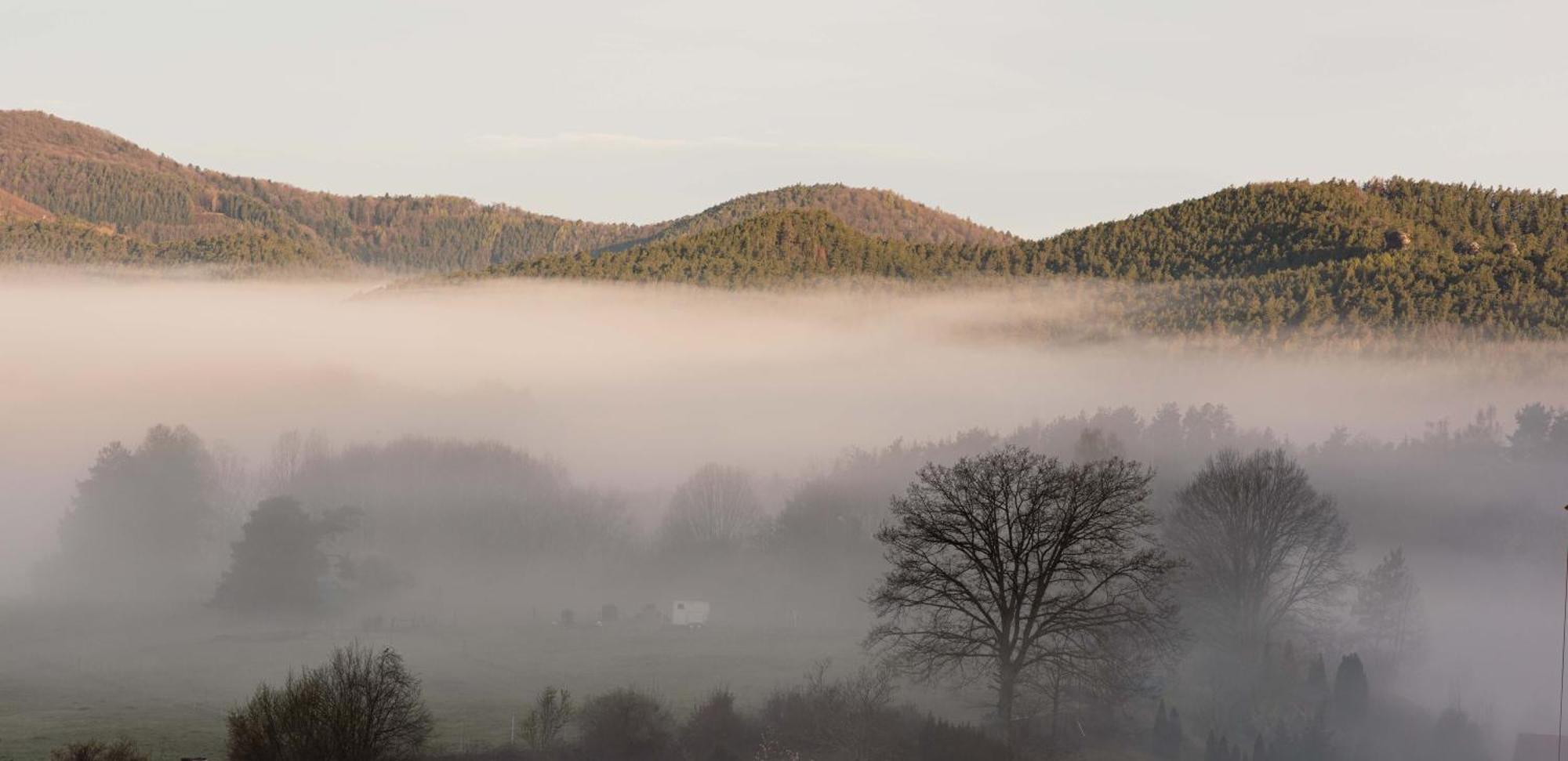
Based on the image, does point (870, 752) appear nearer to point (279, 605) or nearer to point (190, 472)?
point (279, 605)

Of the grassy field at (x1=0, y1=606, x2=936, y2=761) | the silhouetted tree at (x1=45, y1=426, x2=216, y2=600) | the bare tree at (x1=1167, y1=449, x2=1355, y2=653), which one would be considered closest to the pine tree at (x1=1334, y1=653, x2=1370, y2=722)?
the bare tree at (x1=1167, y1=449, x2=1355, y2=653)

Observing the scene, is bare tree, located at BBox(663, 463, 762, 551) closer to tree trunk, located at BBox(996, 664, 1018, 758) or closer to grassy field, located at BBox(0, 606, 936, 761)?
grassy field, located at BBox(0, 606, 936, 761)

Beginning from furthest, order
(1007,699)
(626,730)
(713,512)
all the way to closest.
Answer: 1. (713,512)
2. (1007,699)
3. (626,730)

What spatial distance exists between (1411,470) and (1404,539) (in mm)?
21503

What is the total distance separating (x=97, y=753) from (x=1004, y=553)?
36.6 metres

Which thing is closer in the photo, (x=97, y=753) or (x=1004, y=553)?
(x=97, y=753)

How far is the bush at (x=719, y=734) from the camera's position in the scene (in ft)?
242

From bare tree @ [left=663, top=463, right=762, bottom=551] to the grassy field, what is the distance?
30.1m

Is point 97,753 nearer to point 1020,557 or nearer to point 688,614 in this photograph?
point 1020,557

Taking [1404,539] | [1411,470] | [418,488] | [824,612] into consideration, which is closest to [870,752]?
[824,612]

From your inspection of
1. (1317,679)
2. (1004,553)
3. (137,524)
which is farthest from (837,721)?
(137,524)

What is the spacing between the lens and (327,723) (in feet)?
214

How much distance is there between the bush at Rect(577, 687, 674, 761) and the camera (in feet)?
241

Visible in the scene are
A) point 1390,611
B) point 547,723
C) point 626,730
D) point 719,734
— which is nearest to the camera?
point 626,730
